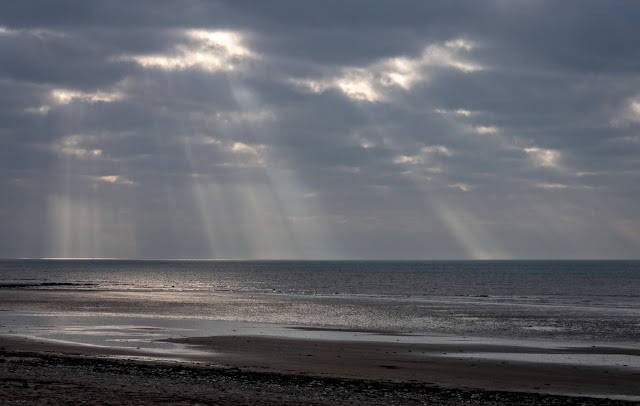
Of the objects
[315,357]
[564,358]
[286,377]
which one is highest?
[286,377]

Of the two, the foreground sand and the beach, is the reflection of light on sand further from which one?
the foreground sand

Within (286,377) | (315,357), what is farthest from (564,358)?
(286,377)

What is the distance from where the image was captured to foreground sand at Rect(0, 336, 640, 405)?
19044 mm

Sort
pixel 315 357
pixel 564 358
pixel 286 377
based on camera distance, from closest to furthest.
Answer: pixel 286 377 → pixel 315 357 → pixel 564 358

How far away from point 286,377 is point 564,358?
15468mm

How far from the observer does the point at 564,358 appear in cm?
3173

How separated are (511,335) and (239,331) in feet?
58.7

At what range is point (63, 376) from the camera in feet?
72.0

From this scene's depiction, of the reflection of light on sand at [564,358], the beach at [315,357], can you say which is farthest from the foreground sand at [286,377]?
the reflection of light on sand at [564,358]

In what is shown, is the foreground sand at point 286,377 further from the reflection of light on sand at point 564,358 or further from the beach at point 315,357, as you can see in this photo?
the reflection of light on sand at point 564,358

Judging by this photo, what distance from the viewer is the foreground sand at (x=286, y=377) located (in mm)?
19044

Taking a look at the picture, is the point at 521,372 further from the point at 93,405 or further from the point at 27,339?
the point at 27,339

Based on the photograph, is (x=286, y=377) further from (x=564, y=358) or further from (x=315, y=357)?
(x=564, y=358)

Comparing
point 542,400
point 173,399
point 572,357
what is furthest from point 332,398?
point 572,357
